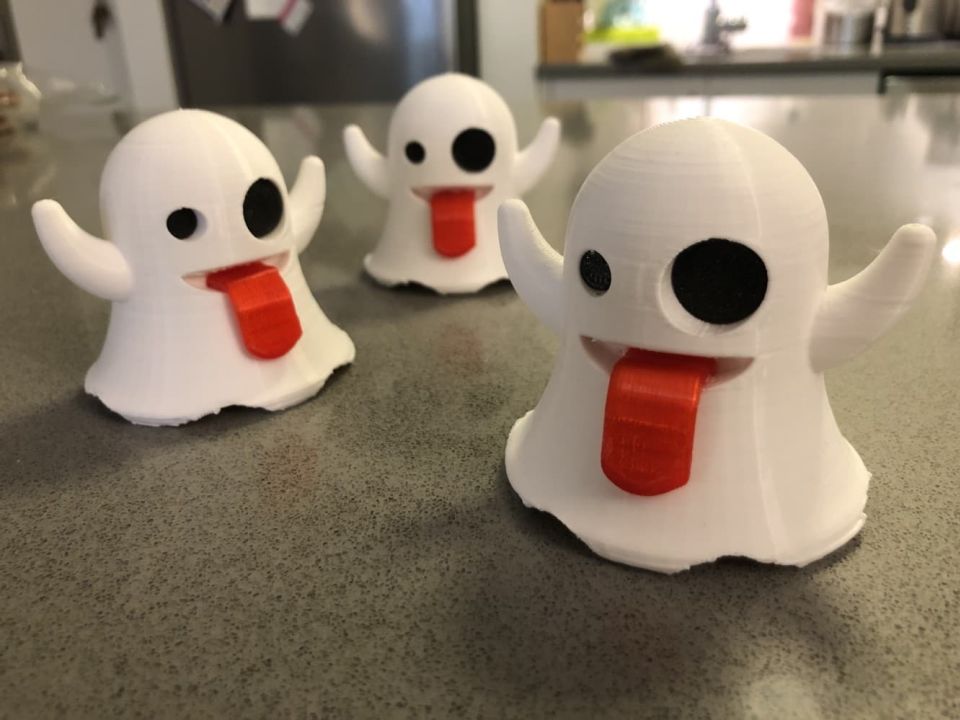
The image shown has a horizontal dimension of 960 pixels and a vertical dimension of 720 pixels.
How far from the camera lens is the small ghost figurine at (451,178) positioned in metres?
0.78

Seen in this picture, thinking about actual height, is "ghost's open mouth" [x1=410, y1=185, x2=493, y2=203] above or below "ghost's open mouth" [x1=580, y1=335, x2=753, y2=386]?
below

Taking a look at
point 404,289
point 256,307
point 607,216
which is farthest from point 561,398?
point 404,289

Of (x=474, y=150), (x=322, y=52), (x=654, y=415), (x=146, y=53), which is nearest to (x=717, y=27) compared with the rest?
(x=322, y=52)

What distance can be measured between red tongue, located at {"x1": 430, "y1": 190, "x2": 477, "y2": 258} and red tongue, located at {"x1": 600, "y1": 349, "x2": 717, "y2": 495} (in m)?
0.40

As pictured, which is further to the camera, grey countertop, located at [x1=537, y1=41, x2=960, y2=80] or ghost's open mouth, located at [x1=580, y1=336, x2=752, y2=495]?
grey countertop, located at [x1=537, y1=41, x2=960, y2=80]

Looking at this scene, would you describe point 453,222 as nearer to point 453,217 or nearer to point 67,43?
point 453,217

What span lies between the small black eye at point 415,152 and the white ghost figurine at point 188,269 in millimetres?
234

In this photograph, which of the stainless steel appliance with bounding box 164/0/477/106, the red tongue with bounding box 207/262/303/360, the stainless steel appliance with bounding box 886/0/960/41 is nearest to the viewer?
the red tongue with bounding box 207/262/303/360

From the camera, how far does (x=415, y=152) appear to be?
80 cm

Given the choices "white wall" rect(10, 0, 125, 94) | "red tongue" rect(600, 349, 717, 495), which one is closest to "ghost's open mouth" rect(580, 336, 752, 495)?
"red tongue" rect(600, 349, 717, 495)

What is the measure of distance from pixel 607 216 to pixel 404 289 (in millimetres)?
454

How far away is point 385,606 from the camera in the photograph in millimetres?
390

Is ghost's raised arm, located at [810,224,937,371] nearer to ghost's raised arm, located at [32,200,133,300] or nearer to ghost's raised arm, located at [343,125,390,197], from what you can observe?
ghost's raised arm, located at [32,200,133,300]

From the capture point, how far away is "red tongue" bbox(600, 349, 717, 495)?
0.38 m
